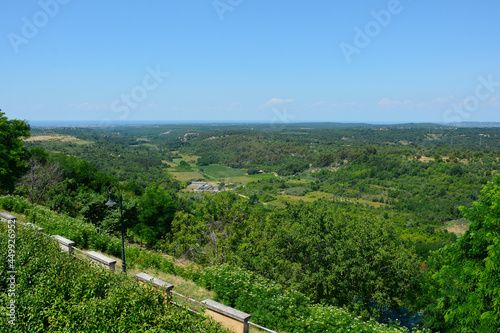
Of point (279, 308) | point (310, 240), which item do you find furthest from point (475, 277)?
point (279, 308)

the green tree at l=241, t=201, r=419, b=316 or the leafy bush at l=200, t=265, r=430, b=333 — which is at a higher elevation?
the leafy bush at l=200, t=265, r=430, b=333

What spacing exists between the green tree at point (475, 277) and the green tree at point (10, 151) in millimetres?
22058

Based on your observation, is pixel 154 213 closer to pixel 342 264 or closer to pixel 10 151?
pixel 10 151

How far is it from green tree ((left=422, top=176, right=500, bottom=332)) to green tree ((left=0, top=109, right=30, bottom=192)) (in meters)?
22.1

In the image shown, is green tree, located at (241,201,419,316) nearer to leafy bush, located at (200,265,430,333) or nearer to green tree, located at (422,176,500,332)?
green tree, located at (422,176,500,332)

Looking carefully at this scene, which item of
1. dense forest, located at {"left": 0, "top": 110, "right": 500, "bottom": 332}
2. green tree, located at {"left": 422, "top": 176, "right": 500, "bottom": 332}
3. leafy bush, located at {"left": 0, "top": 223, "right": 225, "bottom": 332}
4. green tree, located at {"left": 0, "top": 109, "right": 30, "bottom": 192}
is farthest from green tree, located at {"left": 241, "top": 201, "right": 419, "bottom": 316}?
green tree, located at {"left": 0, "top": 109, "right": 30, "bottom": 192}

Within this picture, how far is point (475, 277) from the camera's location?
338 inches

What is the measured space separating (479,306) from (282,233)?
23.6 feet

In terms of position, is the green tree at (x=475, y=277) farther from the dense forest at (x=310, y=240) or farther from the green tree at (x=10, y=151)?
the green tree at (x=10, y=151)

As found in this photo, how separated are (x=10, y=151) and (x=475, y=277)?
918 inches

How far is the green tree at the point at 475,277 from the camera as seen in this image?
8070mm

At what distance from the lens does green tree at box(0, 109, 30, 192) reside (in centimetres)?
1809

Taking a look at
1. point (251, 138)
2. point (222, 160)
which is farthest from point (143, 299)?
point (251, 138)

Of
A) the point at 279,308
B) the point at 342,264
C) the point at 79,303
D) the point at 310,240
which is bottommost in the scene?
the point at 342,264
